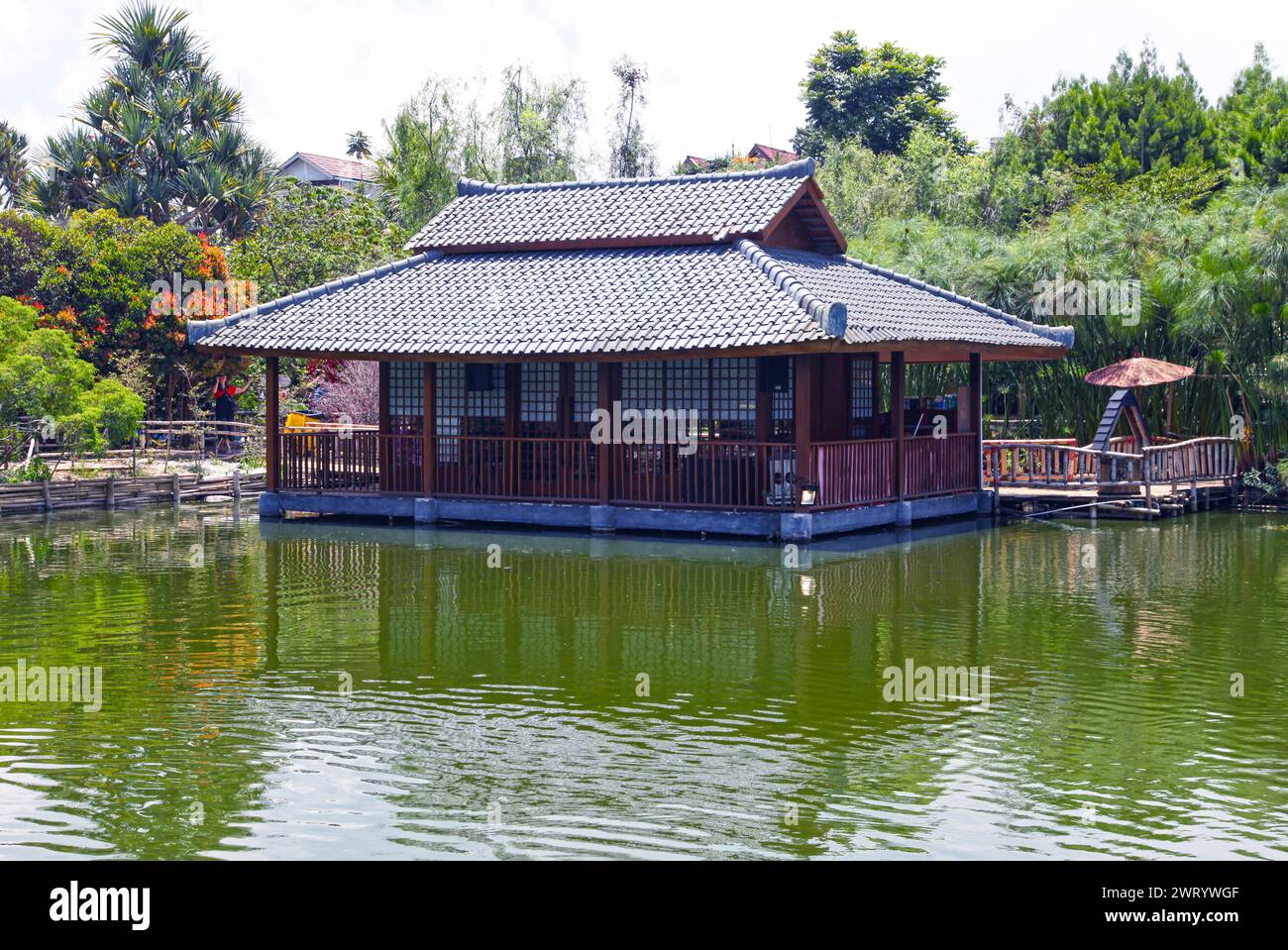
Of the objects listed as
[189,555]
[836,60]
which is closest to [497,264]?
[189,555]

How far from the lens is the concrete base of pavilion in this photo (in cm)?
2155

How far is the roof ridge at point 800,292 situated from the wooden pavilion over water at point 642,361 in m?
0.05

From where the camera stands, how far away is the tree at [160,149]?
4841 cm

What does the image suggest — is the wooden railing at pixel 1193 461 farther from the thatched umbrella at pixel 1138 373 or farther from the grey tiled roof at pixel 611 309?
the grey tiled roof at pixel 611 309

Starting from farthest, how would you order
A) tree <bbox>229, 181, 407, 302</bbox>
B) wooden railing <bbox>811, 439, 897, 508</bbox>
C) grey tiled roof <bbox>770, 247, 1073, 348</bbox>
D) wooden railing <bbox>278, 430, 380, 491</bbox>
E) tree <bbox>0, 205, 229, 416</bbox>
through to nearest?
tree <bbox>229, 181, 407, 302</bbox> < tree <bbox>0, 205, 229, 416</bbox> < wooden railing <bbox>278, 430, 380, 491</bbox> < grey tiled roof <bbox>770, 247, 1073, 348</bbox> < wooden railing <bbox>811, 439, 897, 508</bbox>

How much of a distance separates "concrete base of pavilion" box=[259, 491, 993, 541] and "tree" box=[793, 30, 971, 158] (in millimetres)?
40231

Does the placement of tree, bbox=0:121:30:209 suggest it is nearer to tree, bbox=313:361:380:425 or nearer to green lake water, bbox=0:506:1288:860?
tree, bbox=313:361:380:425

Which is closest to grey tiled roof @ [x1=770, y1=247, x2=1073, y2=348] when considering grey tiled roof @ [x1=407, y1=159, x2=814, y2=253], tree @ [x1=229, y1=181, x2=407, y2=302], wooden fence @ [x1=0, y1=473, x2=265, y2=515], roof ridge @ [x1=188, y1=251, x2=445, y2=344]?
grey tiled roof @ [x1=407, y1=159, x2=814, y2=253]

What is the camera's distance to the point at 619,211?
26.1m

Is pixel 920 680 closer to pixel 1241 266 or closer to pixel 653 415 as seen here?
pixel 653 415

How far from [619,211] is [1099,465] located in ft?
28.5

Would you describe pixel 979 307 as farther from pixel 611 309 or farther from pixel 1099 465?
pixel 611 309

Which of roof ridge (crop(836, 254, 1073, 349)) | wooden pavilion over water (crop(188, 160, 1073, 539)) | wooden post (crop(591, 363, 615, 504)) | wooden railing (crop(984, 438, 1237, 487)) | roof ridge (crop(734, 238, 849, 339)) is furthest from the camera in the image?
roof ridge (crop(836, 254, 1073, 349))

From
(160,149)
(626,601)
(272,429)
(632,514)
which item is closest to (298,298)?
(272,429)
